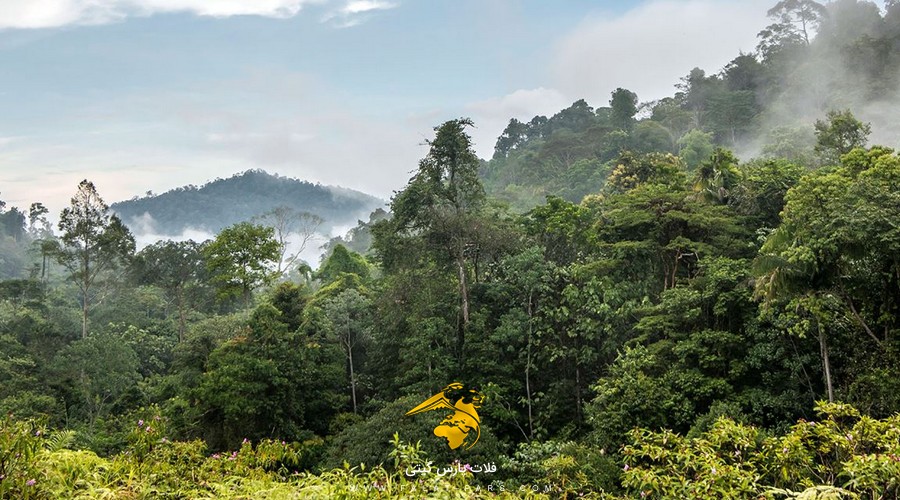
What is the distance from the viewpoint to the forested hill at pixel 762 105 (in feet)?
93.6

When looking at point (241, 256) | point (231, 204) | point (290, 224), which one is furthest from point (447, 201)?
point (231, 204)

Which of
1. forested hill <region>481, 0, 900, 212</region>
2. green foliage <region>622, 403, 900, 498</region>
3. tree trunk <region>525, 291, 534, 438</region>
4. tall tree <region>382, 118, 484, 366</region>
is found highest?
forested hill <region>481, 0, 900, 212</region>

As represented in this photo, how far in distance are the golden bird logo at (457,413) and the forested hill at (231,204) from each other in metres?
78.6

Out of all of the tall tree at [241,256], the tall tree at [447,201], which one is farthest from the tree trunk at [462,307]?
the tall tree at [241,256]

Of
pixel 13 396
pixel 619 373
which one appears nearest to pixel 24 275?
pixel 13 396

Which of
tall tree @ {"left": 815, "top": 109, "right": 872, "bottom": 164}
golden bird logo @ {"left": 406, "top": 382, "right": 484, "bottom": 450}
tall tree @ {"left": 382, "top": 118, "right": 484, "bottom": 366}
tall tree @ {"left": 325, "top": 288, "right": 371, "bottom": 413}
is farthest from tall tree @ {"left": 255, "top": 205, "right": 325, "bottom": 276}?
tall tree @ {"left": 815, "top": 109, "right": 872, "bottom": 164}

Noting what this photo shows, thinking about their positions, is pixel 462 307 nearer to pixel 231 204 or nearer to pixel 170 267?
pixel 170 267

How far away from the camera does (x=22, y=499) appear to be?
2.21 meters

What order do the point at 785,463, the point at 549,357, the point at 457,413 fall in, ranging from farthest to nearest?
the point at 549,357
the point at 457,413
the point at 785,463

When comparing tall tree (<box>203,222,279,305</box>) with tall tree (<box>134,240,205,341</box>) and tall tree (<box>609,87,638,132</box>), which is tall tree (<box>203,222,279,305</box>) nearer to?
tall tree (<box>134,240,205,341</box>)

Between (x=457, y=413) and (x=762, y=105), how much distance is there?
111 ft

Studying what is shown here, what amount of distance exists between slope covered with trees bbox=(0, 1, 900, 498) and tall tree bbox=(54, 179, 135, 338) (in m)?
0.11

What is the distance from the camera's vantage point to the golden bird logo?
846 centimetres

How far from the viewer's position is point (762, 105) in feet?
116
